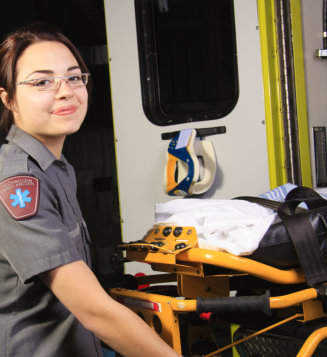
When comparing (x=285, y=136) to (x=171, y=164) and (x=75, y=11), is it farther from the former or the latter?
(x=75, y=11)

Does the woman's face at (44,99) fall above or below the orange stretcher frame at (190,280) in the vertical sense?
above

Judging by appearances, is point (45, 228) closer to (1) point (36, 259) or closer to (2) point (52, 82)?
(1) point (36, 259)

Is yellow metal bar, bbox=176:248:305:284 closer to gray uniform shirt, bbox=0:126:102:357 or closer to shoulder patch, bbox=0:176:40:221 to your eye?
gray uniform shirt, bbox=0:126:102:357

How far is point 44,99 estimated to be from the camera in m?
1.43

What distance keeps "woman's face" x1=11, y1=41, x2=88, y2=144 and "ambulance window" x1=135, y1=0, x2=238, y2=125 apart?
1.41 meters

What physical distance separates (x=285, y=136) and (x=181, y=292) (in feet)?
4.27

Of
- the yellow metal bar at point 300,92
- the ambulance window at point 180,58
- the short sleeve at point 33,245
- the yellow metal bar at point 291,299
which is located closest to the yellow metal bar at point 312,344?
the yellow metal bar at point 291,299

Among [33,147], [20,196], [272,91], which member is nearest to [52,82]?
[33,147]

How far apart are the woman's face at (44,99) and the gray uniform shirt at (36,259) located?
49 millimetres

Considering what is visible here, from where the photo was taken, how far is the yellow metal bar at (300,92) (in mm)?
2582

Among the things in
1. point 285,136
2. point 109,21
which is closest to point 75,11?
point 109,21

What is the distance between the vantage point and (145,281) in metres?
1.91

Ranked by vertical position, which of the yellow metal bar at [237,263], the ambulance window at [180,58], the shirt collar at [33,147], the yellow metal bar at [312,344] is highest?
the ambulance window at [180,58]

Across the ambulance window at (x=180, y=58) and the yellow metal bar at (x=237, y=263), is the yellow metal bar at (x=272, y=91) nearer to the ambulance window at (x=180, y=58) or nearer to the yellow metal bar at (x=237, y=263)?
the ambulance window at (x=180, y=58)
